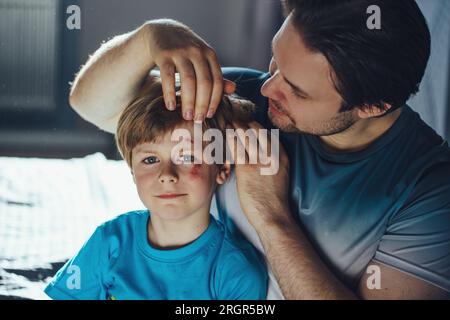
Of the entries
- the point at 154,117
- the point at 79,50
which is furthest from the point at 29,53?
the point at 154,117

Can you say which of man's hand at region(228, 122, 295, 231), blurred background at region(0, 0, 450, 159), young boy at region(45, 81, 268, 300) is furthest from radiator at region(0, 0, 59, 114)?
man's hand at region(228, 122, 295, 231)

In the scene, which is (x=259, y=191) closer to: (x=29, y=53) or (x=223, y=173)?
(x=223, y=173)

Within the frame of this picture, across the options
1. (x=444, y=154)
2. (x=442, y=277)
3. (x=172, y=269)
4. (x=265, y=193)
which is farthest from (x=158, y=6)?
(x=442, y=277)

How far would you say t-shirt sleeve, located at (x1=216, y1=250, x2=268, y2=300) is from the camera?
1.76 m

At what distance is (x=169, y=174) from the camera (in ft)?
5.66

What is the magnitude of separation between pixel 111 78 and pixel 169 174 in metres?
0.28

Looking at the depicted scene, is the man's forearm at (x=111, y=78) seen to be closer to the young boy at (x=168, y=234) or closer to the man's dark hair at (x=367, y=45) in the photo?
the young boy at (x=168, y=234)

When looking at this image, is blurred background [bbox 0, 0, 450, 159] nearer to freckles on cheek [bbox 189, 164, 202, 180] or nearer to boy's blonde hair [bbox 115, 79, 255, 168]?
boy's blonde hair [bbox 115, 79, 255, 168]

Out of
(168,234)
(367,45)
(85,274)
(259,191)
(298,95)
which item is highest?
(367,45)

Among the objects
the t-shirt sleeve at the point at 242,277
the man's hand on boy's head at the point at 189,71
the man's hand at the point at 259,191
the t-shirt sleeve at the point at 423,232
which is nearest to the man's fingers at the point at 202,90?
the man's hand on boy's head at the point at 189,71

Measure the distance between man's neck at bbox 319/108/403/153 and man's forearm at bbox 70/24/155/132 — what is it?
47 centimetres

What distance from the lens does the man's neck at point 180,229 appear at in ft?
5.86
